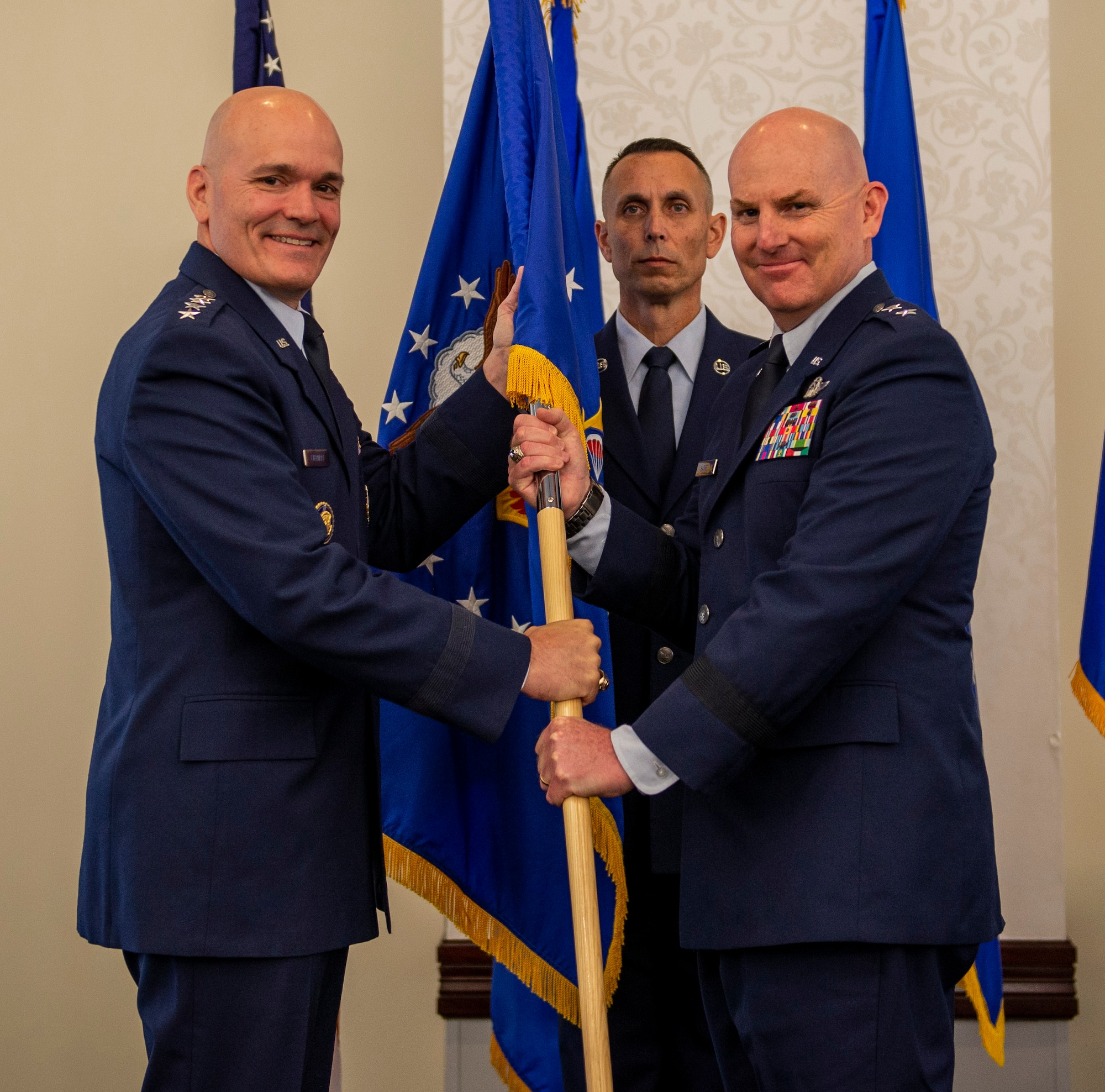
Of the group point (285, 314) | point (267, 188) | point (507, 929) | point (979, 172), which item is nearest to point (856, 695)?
point (507, 929)

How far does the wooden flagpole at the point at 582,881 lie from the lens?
171 centimetres

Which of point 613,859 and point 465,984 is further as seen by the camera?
point 465,984

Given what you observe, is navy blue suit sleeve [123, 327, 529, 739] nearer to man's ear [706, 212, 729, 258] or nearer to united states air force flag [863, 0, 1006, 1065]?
man's ear [706, 212, 729, 258]

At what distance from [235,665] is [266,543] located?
0.19 metres

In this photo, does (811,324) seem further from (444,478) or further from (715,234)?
(715,234)

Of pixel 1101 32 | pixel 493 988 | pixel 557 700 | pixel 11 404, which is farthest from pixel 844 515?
pixel 11 404

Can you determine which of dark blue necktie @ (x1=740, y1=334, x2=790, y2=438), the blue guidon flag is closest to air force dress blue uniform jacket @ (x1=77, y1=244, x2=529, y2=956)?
dark blue necktie @ (x1=740, y1=334, x2=790, y2=438)

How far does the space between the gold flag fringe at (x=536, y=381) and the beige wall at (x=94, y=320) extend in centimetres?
147

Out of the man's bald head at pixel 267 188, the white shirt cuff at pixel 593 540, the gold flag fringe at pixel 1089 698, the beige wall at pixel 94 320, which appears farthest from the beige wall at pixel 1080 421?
the man's bald head at pixel 267 188

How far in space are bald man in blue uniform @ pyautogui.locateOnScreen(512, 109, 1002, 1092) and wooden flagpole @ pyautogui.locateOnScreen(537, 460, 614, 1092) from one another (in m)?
0.06

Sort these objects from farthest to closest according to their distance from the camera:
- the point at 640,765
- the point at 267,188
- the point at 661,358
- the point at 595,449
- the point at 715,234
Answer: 1. the point at 715,234
2. the point at 661,358
3. the point at 595,449
4. the point at 267,188
5. the point at 640,765

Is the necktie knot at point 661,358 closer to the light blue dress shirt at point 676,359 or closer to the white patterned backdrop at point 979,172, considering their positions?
the light blue dress shirt at point 676,359

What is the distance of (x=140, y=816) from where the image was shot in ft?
5.35

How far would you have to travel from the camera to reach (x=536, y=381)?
203cm
